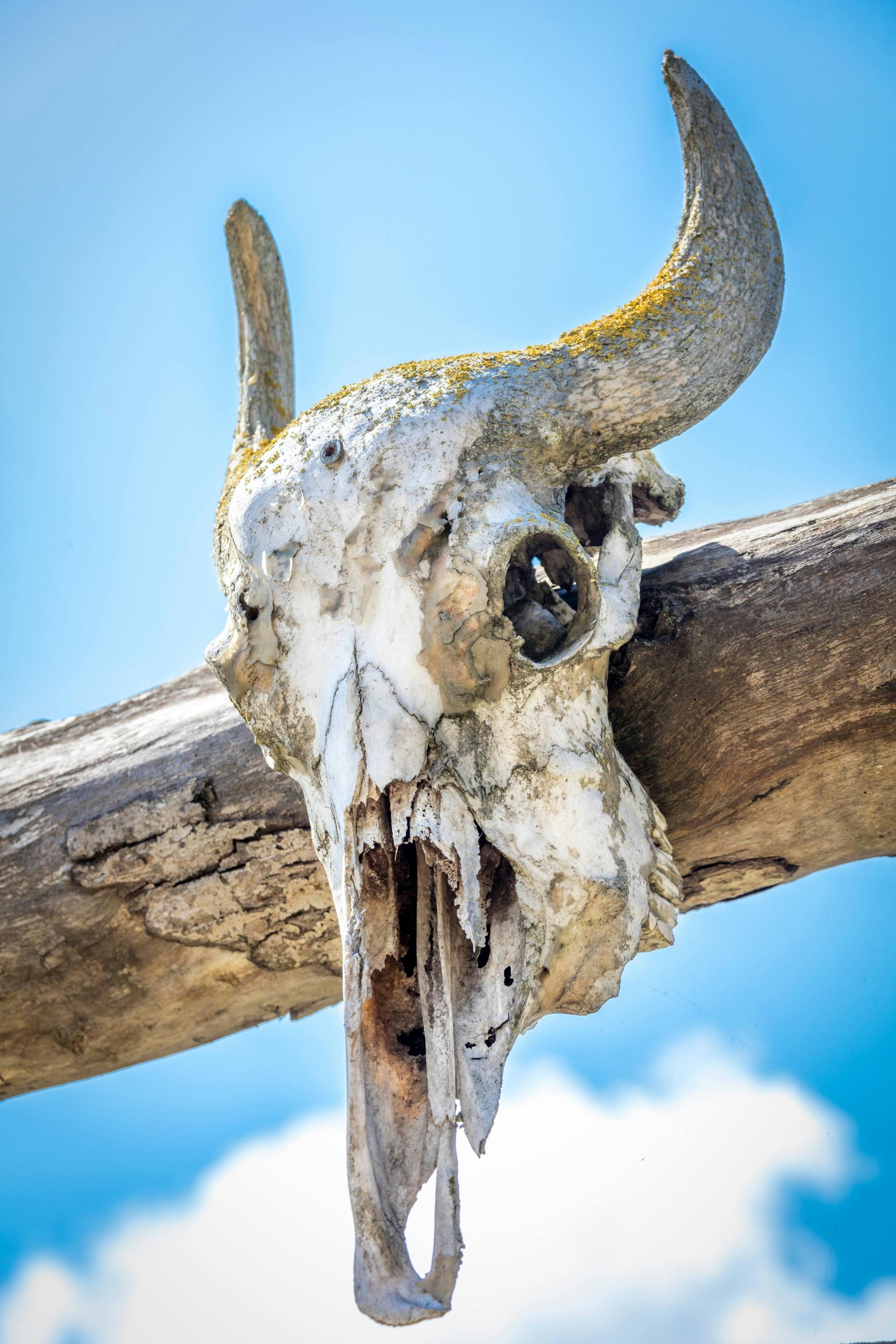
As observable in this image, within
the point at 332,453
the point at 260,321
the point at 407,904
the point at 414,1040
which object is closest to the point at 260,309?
the point at 260,321

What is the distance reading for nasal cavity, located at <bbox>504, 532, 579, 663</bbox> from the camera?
3.06 metres

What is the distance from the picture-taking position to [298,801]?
384cm

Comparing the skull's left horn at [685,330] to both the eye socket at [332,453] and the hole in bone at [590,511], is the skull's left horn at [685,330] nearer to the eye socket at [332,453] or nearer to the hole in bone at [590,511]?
the hole in bone at [590,511]

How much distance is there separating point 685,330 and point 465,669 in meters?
1.22

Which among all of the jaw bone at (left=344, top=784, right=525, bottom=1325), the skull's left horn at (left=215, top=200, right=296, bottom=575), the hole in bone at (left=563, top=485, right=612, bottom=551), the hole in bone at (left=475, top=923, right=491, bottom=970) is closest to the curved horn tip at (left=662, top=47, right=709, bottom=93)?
the hole in bone at (left=563, top=485, right=612, bottom=551)

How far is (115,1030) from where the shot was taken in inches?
167

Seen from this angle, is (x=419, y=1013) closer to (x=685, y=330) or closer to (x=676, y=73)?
(x=685, y=330)

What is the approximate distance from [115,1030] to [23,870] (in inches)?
26.6

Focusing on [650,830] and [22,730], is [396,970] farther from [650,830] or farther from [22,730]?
[22,730]

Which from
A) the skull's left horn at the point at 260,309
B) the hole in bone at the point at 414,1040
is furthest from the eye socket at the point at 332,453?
the hole in bone at the point at 414,1040

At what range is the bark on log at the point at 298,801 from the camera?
3480 mm

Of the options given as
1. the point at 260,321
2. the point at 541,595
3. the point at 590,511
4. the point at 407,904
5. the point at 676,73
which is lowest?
the point at 407,904

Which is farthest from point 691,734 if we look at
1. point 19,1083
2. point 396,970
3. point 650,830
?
point 19,1083

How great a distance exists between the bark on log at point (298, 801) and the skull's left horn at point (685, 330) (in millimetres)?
590
